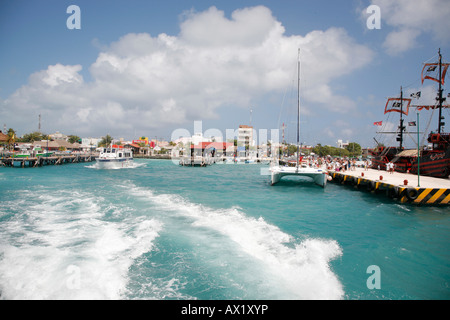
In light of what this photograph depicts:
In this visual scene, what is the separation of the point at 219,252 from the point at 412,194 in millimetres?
12787

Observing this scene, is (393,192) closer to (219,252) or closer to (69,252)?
(219,252)

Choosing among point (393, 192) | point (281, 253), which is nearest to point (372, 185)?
point (393, 192)

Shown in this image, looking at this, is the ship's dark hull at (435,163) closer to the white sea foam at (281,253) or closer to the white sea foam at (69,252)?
the white sea foam at (281,253)

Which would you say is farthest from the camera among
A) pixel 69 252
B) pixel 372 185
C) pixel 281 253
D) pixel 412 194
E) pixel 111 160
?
pixel 111 160

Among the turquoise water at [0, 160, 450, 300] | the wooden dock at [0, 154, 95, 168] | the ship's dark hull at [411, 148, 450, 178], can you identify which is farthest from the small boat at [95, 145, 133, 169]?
the ship's dark hull at [411, 148, 450, 178]

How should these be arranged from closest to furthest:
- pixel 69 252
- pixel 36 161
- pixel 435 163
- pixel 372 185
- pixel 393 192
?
pixel 69 252 → pixel 393 192 → pixel 372 185 → pixel 435 163 → pixel 36 161

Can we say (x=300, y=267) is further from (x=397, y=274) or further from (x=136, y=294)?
(x=136, y=294)

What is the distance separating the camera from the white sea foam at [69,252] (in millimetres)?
5090

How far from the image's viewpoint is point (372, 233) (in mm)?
9320

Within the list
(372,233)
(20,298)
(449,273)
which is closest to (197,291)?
(20,298)

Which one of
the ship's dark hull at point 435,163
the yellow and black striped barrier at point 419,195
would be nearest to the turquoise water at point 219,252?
the yellow and black striped barrier at point 419,195

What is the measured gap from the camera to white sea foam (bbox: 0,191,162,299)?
16.7ft

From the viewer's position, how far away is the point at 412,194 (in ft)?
44.4

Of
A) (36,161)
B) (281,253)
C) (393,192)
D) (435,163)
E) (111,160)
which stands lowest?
(281,253)
